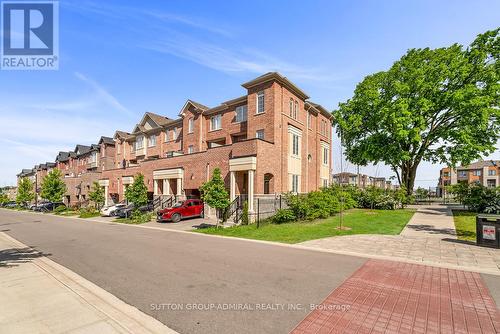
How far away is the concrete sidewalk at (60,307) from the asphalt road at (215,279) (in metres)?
0.33

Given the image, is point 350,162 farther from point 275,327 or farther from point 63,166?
point 63,166

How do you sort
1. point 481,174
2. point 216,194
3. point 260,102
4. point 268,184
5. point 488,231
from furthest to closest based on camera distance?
point 481,174 < point 260,102 < point 268,184 < point 216,194 < point 488,231

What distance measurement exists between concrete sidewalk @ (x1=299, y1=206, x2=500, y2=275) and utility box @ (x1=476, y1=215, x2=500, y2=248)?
0.34m

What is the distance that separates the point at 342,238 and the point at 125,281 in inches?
396

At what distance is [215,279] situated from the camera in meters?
7.15

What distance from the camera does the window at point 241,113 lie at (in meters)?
26.2

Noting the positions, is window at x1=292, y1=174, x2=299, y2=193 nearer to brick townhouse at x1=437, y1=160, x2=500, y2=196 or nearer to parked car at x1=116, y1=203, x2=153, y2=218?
parked car at x1=116, y1=203, x2=153, y2=218

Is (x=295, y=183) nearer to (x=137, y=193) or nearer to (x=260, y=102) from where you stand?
(x=260, y=102)

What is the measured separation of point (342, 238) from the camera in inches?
506

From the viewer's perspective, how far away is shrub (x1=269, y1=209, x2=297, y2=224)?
18.0 meters

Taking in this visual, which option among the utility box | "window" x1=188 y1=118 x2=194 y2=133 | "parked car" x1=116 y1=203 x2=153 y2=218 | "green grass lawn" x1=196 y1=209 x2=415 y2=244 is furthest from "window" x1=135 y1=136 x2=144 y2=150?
the utility box

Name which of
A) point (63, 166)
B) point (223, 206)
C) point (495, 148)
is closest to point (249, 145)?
point (223, 206)

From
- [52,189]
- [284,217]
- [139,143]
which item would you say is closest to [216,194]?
[284,217]

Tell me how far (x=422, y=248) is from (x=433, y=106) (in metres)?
21.6
